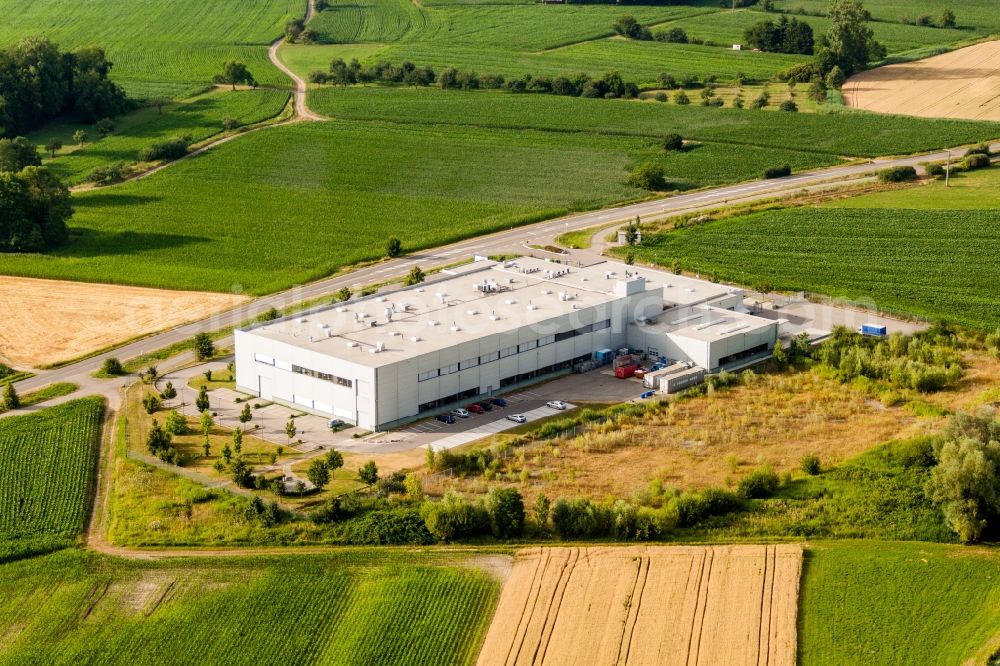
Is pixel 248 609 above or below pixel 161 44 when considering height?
below

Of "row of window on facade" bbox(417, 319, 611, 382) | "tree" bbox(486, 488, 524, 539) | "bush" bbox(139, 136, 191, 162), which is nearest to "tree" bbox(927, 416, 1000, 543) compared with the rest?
"tree" bbox(486, 488, 524, 539)

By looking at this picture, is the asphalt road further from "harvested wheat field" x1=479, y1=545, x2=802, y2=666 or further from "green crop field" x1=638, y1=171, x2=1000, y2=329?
"harvested wheat field" x1=479, y1=545, x2=802, y2=666

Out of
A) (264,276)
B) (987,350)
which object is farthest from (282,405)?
(987,350)

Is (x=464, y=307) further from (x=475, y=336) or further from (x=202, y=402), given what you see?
(x=202, y=402)

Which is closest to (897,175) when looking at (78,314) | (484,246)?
(484,246)

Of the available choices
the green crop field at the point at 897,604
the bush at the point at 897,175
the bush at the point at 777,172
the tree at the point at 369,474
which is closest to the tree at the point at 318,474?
the tree at the point at 369,474

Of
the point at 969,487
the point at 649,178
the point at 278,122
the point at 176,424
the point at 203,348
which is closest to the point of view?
the point at 969,487

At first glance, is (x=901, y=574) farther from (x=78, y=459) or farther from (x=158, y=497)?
(x=78, y=459)
